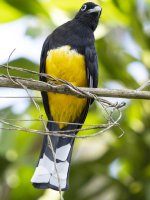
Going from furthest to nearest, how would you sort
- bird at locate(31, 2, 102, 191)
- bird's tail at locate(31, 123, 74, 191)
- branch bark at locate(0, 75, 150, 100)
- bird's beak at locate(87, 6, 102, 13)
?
bird's beak at locate(87, 6, 102, 13) < bird at locate(31, 2, 102, 191) < bird's tail at locate(31, 123, 74, 191) < branch bark at locate(0, 75, 150, 100)

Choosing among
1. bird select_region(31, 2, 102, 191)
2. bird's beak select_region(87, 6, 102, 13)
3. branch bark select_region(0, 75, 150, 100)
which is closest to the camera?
branch bark select_region(0, 75, 150, 100)

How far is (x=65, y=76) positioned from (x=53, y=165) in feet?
2.15

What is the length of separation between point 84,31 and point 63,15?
1363 mm

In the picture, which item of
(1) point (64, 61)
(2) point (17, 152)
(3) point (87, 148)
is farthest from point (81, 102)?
(3) point (87, 148)

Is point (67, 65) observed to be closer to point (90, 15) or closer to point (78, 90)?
point (90, 15)

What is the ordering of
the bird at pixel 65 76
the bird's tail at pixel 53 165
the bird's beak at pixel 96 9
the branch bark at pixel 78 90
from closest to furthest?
the branch bark at pixel 78 90
the bird's tail at pixel 53 165
the bird at pixel 65 76
the bird's beak at pixel 96 9

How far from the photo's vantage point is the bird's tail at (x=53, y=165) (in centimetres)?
437

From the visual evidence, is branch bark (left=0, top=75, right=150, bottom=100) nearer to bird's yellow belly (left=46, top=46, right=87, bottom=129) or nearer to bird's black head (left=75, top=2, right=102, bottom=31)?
bird's yellow belly (left=46, top=46, right=87, bottom=129)

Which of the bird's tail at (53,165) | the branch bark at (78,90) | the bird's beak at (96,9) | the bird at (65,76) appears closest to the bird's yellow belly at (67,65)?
the bird at (65,76)

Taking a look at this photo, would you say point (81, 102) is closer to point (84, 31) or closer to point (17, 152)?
point (84, 31)

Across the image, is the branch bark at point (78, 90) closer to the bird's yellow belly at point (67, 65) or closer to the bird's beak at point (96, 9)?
the bird's yellow belly at point (67, 65)

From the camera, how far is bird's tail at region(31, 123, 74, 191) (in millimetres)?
4367

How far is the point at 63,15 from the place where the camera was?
6289mm

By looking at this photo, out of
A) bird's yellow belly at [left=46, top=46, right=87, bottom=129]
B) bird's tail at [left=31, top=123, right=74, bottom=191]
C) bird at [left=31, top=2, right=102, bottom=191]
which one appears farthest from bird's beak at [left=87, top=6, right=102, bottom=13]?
bird's tail at [left=31, top=123, right=74, bottom=191]
